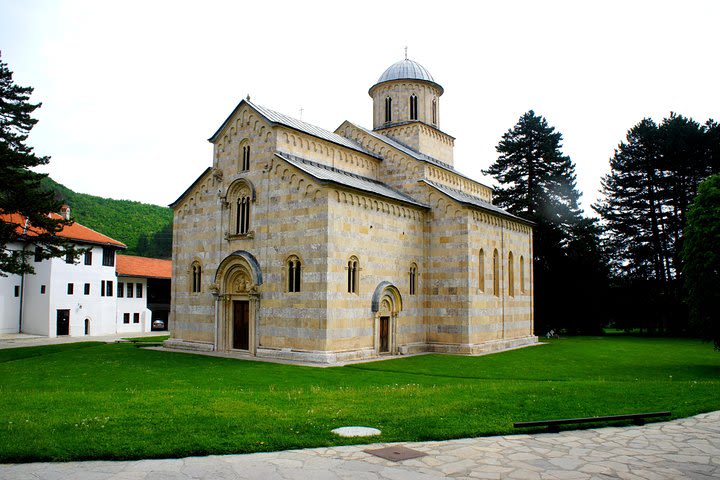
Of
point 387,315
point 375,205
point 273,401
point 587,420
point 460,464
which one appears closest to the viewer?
point 460,464

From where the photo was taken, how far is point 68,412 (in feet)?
35.8

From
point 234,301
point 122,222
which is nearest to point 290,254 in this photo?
point 234,301

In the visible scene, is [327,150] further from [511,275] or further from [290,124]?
[511,275]

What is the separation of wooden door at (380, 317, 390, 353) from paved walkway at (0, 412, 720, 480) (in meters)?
16.3

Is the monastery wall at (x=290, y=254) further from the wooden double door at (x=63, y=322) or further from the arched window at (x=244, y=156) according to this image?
the wooden double door at (x=63, y=322)

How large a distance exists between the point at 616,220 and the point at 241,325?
35.4 metres

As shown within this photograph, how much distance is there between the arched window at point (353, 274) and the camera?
2356cm

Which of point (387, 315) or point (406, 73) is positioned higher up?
point (406, 73)

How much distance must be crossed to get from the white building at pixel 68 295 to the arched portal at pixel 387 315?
79.6 feet

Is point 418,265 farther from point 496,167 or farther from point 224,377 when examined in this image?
point 496,167

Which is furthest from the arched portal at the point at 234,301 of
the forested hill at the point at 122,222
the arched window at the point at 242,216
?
the forested hill at the point at 122,222

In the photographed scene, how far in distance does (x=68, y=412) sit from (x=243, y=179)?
16.3 m

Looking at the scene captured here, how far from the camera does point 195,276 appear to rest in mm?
27812

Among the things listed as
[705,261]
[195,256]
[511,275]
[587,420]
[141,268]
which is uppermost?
[141,268]
